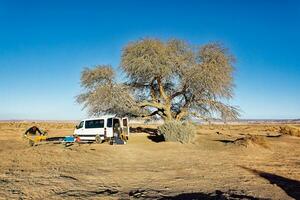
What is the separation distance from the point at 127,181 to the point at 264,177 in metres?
5.07

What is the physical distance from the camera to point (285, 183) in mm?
11695

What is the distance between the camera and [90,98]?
29.9m

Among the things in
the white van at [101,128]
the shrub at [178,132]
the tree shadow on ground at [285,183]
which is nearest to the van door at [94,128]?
the white van at [101,128]

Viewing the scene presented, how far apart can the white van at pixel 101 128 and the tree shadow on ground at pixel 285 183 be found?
13659mm

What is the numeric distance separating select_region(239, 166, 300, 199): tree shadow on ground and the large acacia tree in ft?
52.7

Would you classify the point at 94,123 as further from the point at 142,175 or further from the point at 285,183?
the point at 285,183

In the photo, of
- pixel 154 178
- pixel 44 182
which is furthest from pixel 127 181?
pixel 44 182

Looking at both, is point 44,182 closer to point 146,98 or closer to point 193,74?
point 193,74

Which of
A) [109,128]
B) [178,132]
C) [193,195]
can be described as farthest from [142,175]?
[178,132]

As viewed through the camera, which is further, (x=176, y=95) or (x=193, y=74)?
(x=176, y=95)

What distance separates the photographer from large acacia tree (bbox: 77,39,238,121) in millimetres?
29484

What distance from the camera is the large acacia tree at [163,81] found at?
29484 millimetres

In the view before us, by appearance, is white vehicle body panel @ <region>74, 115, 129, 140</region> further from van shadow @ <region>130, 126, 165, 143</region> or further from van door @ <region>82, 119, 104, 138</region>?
van shadow @ <region>130, 126, 165, 143</region>

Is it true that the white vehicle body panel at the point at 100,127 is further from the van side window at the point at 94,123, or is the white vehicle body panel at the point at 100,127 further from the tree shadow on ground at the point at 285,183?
the tree shadow on ground at the point at 285,183
